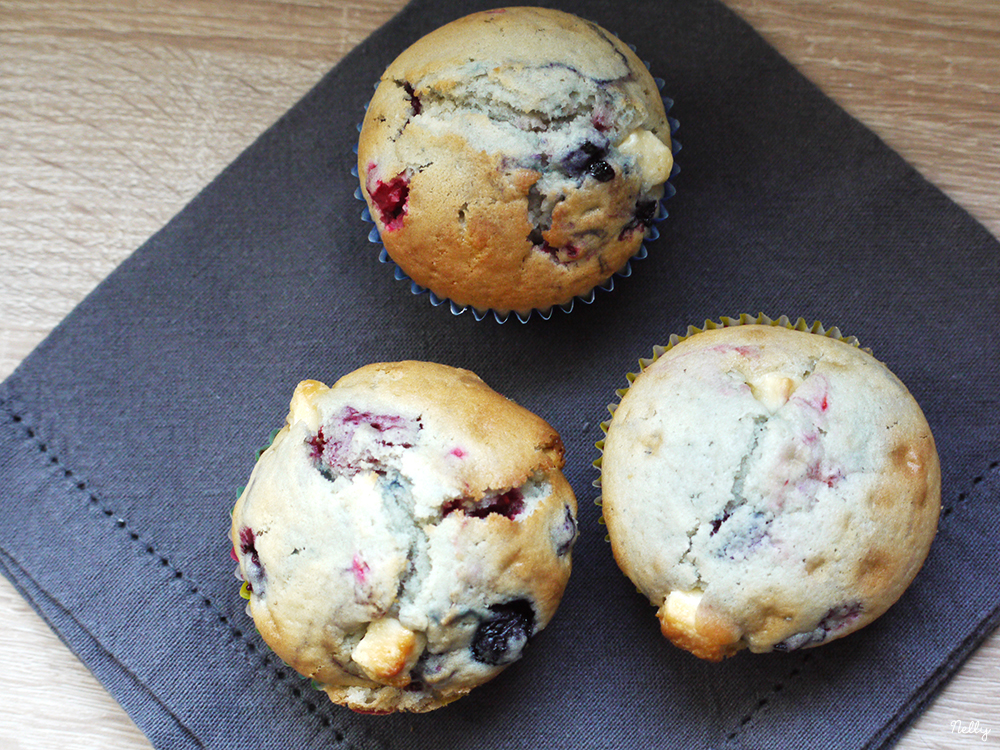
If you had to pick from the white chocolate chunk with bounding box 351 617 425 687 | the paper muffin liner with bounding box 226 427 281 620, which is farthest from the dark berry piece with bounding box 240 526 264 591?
the white chocolate chunk with bounding box 351 617 425 687

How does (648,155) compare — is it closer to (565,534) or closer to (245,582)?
(565,534)

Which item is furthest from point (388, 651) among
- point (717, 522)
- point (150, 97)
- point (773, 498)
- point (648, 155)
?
point (150, 97)

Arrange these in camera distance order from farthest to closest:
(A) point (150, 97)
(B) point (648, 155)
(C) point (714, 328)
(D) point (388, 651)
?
(A) point (150, 97) < (C) point (714, 328) < (B) point (648, 155) < (D) point (388, 651)

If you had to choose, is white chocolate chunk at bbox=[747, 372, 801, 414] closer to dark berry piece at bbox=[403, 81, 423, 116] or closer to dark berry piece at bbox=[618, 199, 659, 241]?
dark berry piece at bbox=[618, 199, 659, 241]

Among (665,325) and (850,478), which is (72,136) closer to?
(665,325)

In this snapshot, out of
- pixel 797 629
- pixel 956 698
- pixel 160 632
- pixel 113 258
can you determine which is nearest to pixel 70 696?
pixel 160 632

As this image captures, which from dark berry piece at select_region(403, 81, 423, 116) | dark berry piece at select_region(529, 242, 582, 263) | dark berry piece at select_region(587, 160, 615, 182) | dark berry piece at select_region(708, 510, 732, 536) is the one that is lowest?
dark berry piece at select_region(708, 510, 732, 536)
